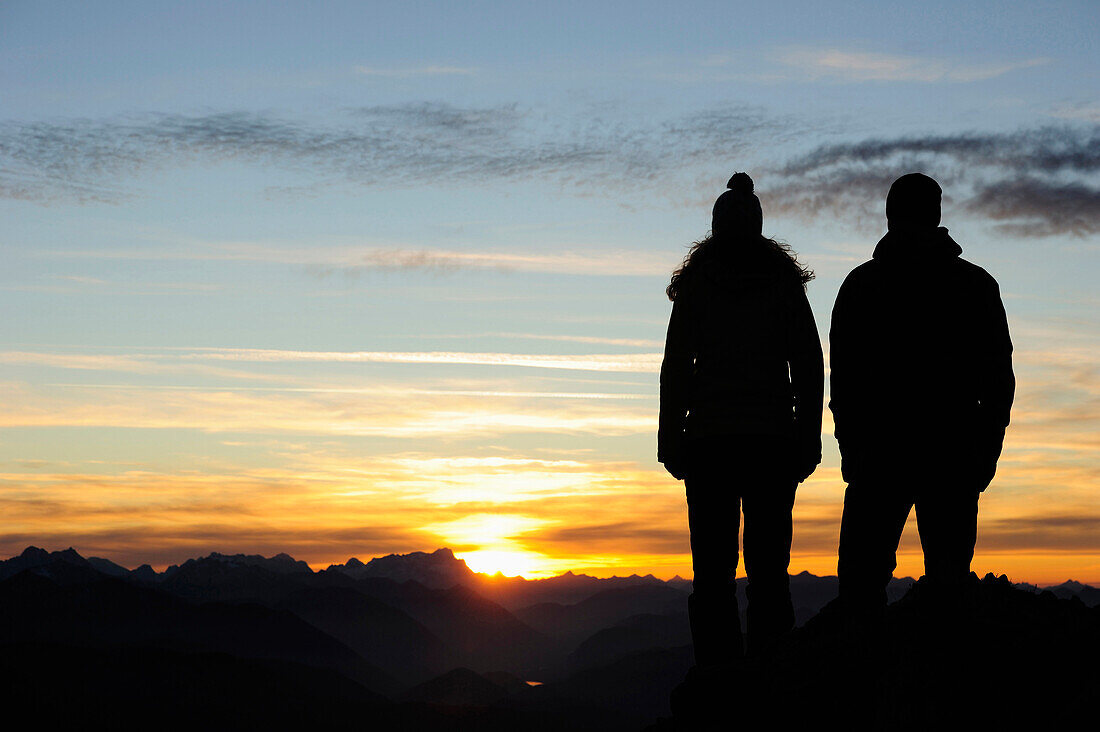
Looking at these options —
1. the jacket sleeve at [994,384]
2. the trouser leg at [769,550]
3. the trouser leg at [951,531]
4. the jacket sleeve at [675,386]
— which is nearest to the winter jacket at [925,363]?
the jacket sleeve at [994,384]

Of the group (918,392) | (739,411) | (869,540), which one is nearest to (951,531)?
(869,540)

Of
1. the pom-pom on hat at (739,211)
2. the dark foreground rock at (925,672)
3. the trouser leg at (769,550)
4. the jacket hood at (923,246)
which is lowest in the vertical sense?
the dark foreground rock at (925,672)

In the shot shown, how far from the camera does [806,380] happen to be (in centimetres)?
687

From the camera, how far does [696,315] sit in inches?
282

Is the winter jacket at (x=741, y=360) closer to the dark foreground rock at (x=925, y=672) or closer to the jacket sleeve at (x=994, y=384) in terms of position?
the jacket sleeve at (x=994, y=384)

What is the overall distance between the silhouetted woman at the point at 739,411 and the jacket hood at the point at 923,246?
72cm

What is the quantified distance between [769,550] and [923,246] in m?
2.26

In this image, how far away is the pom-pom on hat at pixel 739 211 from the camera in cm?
710

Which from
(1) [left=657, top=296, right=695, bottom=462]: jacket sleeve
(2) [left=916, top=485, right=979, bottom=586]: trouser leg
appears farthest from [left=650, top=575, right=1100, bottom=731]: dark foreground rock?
(1) [left=657, top=296, right=695, bottom=462]: jacket sleeve

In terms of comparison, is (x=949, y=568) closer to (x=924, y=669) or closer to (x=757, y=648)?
(x=924, y=669)

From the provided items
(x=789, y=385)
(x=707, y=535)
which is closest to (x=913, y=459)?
(x=789, y=385)

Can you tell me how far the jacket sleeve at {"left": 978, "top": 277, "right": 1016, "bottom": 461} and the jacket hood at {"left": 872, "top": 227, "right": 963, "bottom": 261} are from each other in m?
0.42

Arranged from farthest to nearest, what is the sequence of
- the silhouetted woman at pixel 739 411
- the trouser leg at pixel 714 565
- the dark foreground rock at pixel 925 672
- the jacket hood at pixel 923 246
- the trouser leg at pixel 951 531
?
1. the trouser leg at pixel 714 565
2. the silhouetted woman at pixel 739 411
3. the jacket hood at pixel 923 246
4. the trouser leg at pixel 951 531
5. the dark foreground rock at pixel 925 672

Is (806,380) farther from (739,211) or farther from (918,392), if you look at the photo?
(739,211)
